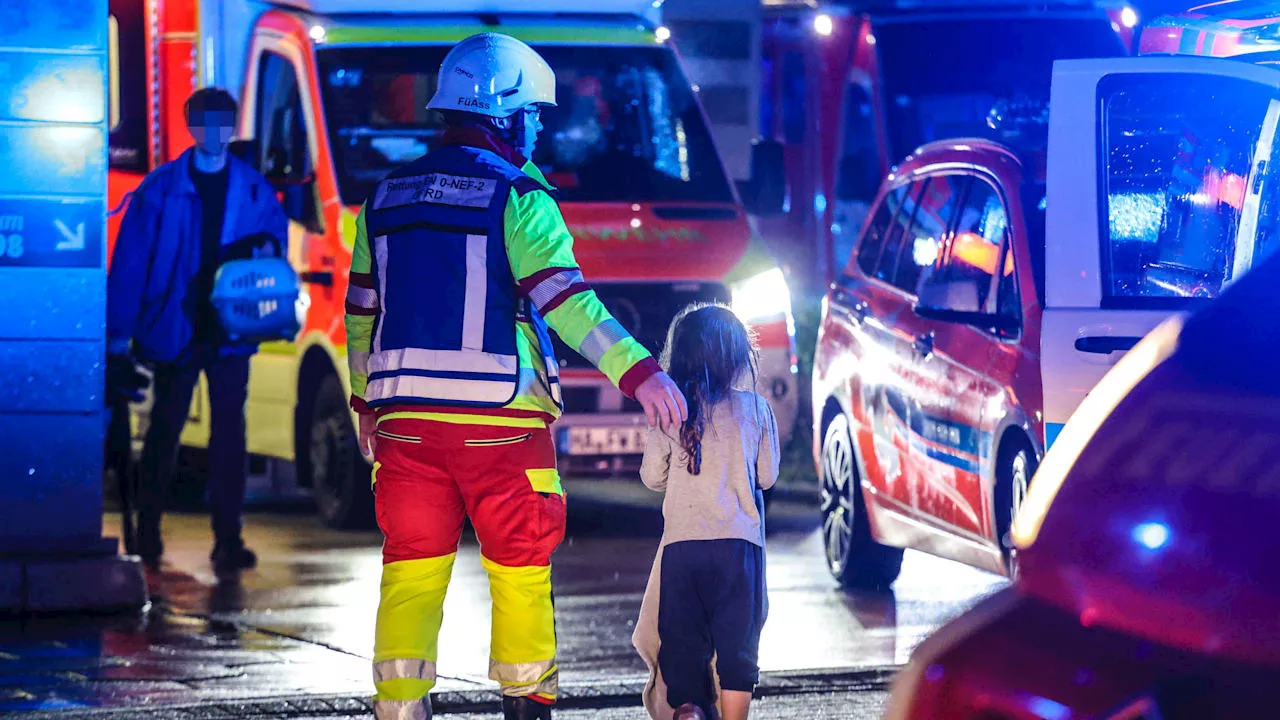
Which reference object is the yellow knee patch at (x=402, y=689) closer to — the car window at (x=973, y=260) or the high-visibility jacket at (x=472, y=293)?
the high-visibility jacket at (x=472, y=293)

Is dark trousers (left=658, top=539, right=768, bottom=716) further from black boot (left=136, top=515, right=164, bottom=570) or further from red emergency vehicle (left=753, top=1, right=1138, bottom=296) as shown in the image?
red emergency vehicle (left=753, top=1, right=1138, bottom=296)

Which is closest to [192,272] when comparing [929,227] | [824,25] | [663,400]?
[929,227]

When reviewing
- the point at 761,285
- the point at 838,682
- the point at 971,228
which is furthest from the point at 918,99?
the point at 838,682

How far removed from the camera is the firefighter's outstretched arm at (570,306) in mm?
5555

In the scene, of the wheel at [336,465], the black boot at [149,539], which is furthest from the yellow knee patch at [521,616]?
the wheel at [336,465]

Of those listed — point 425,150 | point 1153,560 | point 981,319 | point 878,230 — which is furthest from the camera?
point 425,150

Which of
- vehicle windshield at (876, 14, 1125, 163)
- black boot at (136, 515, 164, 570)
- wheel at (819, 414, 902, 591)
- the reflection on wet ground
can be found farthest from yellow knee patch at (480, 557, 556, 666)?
vehicle windshield at (876, 14, 1125, 163)

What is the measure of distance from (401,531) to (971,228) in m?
3.22

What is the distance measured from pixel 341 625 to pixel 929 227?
261 cm

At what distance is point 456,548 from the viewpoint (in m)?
5.80

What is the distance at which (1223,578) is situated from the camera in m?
2.82

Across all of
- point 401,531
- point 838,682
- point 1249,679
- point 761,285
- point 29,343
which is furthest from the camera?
point 761,285

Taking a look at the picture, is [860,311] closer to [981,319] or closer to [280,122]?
[981,319]

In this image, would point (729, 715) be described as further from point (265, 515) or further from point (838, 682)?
point (265, 515)
